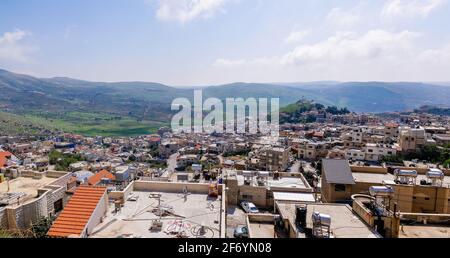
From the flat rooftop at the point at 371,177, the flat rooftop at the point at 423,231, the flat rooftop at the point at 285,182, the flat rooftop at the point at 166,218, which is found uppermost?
the flat rooftop at the point at 166,218

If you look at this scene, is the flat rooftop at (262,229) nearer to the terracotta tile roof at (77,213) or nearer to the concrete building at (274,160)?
the terracotta tile roof at (77,213)

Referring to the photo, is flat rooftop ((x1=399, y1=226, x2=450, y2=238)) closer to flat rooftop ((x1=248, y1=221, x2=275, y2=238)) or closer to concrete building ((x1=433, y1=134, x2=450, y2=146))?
flat rooftop ((x1=248, y1=221, x2=275, y2=238))

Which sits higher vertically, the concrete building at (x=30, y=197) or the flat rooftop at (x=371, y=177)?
the flat rooftop at (x=371, y=177)

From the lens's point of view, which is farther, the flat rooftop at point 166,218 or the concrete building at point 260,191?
the concrete building at point 260,191

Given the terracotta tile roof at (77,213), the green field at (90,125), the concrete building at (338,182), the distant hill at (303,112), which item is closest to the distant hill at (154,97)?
the green field at (90,125)

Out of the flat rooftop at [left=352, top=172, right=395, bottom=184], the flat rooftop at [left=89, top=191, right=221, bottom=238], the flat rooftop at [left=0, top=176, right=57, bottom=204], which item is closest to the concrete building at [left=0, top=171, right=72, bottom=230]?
the flat rooftop at [left=0, top=176, right=57, bottom=204]

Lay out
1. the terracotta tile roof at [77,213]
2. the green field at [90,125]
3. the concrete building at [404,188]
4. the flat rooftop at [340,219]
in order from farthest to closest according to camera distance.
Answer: the green field at [90,125] < the concrete building at [404,188] < the flat rooftop at [340,219] < the terracotta tile roof at [77,213]

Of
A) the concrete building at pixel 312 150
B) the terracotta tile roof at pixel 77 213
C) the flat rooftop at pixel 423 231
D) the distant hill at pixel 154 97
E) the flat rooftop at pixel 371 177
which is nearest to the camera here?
the terracotta tile roof at pixel 77 213
